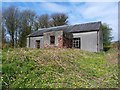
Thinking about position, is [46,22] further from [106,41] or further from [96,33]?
[96,33]

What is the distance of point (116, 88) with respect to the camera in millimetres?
4852

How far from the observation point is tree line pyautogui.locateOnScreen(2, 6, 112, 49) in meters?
27.1

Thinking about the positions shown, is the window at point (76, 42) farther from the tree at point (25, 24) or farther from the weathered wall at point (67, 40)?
the tree at point (25, 24)

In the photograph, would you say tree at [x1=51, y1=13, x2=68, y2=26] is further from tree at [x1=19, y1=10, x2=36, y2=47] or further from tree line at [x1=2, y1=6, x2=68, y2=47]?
tree at [x1=19, y1=10, x2=36, y2=47]

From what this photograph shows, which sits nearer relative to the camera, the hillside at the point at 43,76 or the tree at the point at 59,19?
the hillside at the point at 43,76

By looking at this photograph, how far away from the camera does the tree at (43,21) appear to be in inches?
1215

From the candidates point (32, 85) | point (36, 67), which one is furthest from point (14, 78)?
point (36, 67)

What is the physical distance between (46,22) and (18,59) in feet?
83.4

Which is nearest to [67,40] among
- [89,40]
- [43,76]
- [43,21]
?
[89,40]

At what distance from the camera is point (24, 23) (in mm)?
29234

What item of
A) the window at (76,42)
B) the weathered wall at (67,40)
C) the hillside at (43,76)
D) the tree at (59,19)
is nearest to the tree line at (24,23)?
the tree at (59,19)

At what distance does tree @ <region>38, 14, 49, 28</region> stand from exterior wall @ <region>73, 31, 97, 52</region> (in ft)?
38.6

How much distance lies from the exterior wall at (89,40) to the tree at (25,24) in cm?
1106

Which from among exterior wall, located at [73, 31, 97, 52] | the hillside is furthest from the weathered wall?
the hillside
